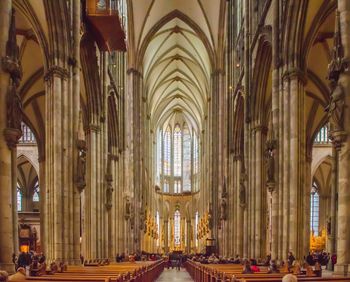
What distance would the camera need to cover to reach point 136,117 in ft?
149

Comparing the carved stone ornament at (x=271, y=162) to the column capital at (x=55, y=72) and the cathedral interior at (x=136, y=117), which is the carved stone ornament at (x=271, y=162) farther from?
the column capital at (x=55, y=72)

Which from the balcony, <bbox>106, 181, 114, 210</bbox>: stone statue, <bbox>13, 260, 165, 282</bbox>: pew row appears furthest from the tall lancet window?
<bbox>13, 260, 165, 282</bbox>: pew row

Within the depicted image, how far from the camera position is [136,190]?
45.4 meters

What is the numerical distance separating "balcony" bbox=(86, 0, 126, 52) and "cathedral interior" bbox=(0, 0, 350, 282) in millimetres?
70

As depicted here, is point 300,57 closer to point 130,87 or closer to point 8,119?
point 8,119

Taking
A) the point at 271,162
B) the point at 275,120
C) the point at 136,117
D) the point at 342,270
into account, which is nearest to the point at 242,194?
the point at 271,162

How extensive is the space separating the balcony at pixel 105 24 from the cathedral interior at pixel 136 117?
0.23ft

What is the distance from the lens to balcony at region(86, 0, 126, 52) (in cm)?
2208

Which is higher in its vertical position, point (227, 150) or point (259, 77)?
point (259, 77)

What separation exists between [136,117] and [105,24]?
22.6 metres

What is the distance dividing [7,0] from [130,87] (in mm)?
31657

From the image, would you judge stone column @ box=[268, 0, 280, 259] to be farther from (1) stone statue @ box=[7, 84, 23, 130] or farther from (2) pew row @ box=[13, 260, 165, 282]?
(1) stone statue @ box=[7, 84, 23, 130]

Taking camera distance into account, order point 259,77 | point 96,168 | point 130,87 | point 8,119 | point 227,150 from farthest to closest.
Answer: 1. point 130,87
2. point 227,150
3. point 96,168
4. point 259,77
5. point 8,119

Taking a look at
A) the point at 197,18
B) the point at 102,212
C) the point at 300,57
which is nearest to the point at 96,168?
the point at 102,212
